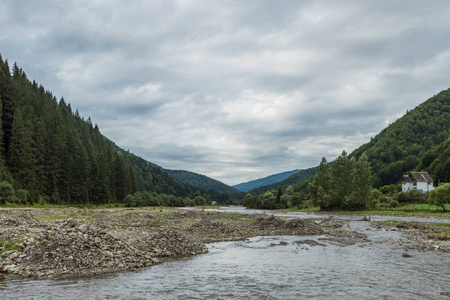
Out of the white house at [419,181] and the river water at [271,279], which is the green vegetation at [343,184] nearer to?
the white house at [419,181]

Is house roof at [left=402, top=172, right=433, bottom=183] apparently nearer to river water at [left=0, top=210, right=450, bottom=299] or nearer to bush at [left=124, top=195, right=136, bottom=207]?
bush at [left=124, top=195, right=136, bottom=207]

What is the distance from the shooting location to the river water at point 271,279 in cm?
1441

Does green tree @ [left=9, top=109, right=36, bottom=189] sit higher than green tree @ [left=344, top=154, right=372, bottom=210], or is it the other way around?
green tree @ [left=9, top=109, right=36, bottom=189]

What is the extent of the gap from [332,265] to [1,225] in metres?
29.0

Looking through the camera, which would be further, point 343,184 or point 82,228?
point 343,184

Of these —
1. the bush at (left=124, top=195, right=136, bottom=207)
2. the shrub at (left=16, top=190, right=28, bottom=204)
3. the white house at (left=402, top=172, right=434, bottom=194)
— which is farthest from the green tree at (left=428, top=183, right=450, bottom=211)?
the bush at (left=124, top=195, right=136, bottom=207)

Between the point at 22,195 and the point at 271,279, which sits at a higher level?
the point at 22,195

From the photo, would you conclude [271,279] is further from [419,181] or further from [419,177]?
[419,177]

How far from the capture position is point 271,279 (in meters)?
17.7

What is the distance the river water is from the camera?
1441 cm

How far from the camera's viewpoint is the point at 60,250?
18594mm

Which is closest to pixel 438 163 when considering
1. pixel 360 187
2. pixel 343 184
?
pixel 343 184

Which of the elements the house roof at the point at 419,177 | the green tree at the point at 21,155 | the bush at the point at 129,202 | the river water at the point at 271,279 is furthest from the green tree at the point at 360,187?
the green tree at the point at 21,155

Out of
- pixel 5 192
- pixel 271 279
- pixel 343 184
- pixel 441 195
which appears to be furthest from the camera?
pixel 343 184
